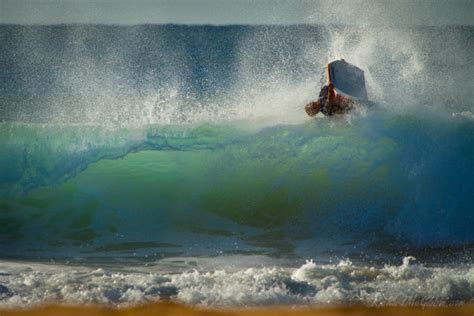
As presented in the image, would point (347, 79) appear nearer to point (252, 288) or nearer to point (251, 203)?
point (251, 203)

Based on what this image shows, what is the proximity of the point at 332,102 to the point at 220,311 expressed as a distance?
6912mm

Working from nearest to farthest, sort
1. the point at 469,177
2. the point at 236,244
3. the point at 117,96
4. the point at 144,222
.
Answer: the point at 236,244, the point at 144,222, the point at 469,177, the point at 117,96

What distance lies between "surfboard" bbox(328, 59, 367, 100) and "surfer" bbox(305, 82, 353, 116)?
3.9 inches

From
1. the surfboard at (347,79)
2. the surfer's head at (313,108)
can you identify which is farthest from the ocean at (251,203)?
the surfboard at (347,79)

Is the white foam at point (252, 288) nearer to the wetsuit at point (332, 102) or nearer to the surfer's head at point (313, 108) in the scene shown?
the wetsuit at point (332, 102)

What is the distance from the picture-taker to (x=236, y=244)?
941cm

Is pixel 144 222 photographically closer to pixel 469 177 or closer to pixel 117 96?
pixel 469 177

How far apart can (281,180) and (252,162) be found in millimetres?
656

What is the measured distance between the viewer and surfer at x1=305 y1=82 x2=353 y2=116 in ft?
40.6

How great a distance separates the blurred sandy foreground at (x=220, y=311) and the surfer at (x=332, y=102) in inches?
256

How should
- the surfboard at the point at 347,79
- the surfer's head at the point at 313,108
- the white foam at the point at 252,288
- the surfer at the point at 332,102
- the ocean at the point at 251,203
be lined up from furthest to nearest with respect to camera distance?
the surfer's head at the point at 313,108, the surfboard at the point at 347,79, the surfer at the point at 332,102, the ocean at the point at 251,203, the white foam at the point at 252,288

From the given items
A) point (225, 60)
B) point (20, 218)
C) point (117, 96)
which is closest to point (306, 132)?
point (20, 218)

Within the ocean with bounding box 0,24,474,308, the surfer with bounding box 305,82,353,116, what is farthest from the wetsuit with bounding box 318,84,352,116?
the ocean with bounding box 0,24,474,308

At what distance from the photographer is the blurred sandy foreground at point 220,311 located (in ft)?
19.7
